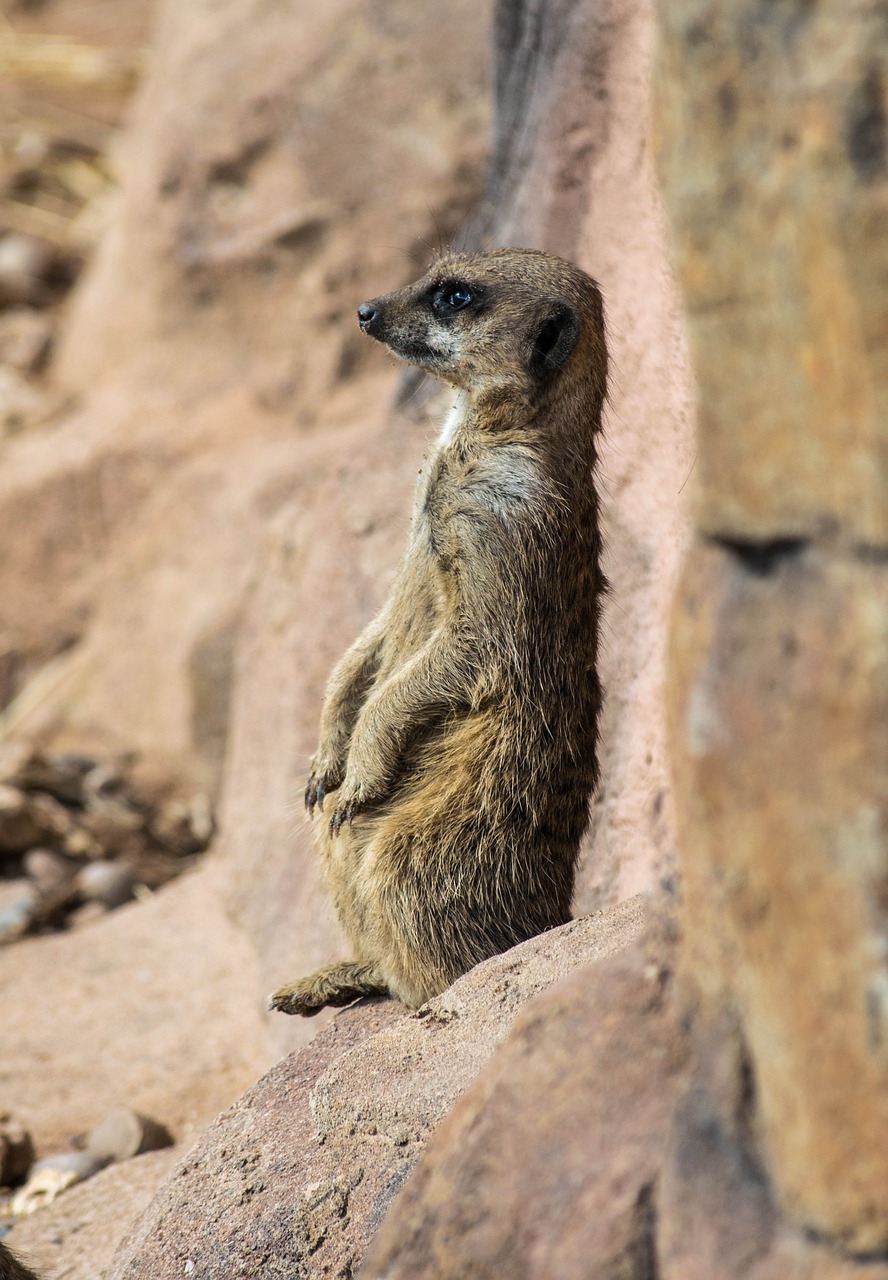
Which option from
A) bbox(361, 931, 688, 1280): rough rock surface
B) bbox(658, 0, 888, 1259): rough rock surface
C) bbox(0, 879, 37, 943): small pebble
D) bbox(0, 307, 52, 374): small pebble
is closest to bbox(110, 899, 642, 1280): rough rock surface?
bbox(361, 931, 688, 1280): rough rock surface

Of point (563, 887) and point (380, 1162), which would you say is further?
point (563, 887)

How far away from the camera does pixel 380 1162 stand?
2.03 m

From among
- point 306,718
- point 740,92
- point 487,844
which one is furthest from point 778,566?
point 306,718

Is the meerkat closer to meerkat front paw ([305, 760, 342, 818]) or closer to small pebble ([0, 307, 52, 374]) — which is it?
meerkat front paw ([305, 760, 342, 818])

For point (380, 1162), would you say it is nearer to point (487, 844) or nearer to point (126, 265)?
point (487, 844)

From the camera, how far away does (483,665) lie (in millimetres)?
2639

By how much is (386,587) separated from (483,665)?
1.22 m

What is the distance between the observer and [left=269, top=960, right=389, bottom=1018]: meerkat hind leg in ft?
9.07

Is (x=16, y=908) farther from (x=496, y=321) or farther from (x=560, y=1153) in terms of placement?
(x=560, y=1153)

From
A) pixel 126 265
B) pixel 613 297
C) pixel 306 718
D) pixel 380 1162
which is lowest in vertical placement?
pixel 380 1162

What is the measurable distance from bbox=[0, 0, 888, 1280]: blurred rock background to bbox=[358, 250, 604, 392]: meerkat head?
40cm

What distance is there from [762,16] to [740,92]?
6 cm

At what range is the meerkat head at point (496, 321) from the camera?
2744 mm

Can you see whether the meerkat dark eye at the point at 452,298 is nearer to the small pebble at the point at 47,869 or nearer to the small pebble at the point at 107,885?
the small pebble at the point at 107,885
